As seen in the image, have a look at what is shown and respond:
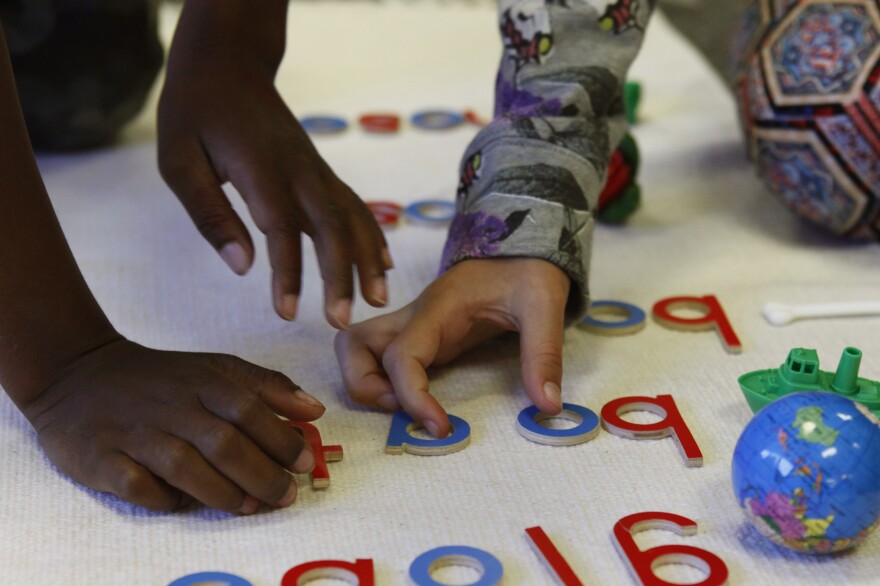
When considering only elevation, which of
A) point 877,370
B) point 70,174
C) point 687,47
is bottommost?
point 70,174

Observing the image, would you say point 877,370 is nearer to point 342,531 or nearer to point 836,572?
point 836,572

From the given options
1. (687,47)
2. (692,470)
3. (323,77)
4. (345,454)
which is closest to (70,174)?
(323,77)

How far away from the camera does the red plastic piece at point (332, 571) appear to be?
0.62m

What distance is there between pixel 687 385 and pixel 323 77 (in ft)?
3.17

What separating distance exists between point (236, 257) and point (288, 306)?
0.20 feet

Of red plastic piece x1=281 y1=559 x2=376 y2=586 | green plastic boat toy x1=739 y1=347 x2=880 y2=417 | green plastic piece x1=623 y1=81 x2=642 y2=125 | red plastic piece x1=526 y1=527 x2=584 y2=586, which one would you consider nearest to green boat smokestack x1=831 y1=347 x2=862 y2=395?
green plastic boat toy x1=739 y1=347 x2=880 y2=417

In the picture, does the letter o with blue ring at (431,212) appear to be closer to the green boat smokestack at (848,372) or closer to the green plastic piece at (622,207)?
the green plastic piece at (622,207)

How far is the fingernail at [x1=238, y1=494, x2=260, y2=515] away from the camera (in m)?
0.68

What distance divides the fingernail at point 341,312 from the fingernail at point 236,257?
7 centimetres

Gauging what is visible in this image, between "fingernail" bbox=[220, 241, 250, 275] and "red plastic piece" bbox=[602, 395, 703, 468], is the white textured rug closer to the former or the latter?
"red plastic piece" bbox=[602, 395, 703, 468]

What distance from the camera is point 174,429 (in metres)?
0.68

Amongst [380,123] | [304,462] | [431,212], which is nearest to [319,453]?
[304,462]

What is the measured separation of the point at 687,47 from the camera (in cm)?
177

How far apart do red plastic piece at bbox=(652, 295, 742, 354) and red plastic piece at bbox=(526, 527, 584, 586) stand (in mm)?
310
